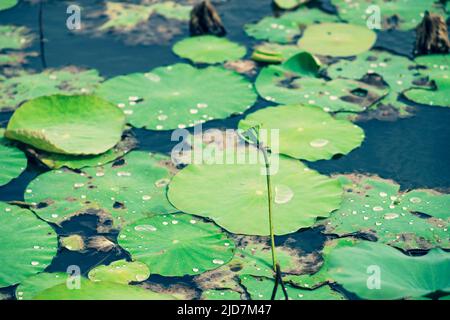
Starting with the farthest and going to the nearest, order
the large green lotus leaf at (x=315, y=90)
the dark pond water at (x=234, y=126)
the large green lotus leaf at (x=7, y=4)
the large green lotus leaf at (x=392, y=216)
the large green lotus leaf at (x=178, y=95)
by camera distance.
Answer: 1. the large green lotus leaf at (x=7, y=4)
2. the large green lotus leaf at (x=315, y=90)
3. the large green lotus leaf at (x=178, y=95)
4. the dark pond water at (x=234, y=126)
5. the large green lotus leaf at (x=392, y=216)

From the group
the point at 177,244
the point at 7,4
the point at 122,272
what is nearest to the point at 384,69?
the point at 177,244

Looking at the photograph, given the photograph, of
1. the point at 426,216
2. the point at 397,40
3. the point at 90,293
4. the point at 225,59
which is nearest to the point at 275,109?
the point at 225,59

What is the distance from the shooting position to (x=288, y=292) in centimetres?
301

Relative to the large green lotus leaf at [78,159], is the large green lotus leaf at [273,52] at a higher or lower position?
higher

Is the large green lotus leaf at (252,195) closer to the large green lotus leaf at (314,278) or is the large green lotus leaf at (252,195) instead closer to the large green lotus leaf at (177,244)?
the large green lotus leaf at (177,244)

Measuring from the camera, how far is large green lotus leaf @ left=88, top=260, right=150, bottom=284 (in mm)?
3098

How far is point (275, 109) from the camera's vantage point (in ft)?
14.2

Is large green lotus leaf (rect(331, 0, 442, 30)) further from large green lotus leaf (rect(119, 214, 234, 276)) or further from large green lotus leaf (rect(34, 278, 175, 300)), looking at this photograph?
large green lotus leaf (rect(34, 278, 175, 300))

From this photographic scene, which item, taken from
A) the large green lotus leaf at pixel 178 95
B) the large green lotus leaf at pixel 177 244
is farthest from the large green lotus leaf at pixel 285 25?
the large green lotus leaf at pixel 177 244

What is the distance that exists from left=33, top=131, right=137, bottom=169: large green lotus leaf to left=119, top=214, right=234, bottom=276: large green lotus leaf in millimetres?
687

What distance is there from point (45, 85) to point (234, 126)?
1508mm

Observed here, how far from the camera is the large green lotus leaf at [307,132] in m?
3.95

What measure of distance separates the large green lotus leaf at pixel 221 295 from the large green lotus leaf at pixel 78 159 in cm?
127

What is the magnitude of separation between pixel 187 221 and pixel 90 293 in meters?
0.80
